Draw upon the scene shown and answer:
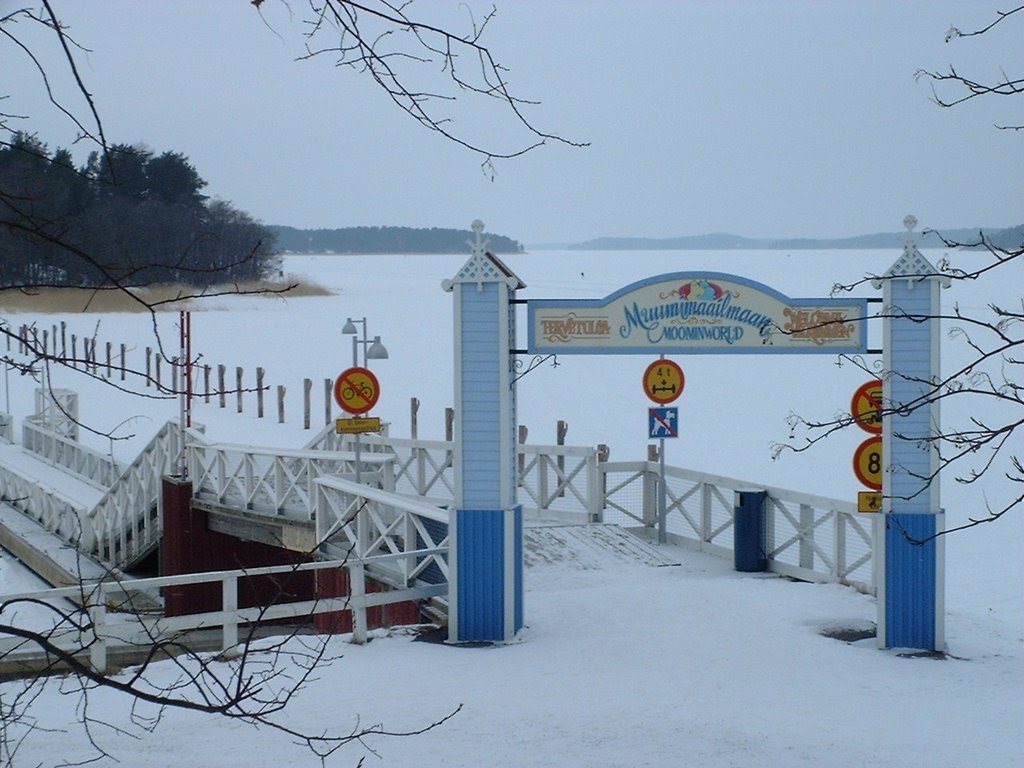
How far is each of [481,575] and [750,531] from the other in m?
4.96

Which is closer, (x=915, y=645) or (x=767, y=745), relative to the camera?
(x=767, y=745)

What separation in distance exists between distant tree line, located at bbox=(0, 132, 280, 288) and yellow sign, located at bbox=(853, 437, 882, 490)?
18.8ft

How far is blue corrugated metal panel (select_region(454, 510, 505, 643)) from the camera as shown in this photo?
1246 cm

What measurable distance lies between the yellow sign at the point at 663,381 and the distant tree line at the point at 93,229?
5154 millimetres

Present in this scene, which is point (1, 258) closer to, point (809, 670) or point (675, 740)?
point (675, 740)

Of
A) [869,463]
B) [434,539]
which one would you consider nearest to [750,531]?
[869,463]

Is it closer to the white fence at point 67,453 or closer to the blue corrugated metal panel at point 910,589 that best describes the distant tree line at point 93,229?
the white fence at point 67,453

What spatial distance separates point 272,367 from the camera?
55.2 meters

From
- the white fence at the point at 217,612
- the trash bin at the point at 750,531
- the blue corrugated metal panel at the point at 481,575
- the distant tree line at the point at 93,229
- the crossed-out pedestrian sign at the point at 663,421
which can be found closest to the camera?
the distant tree line at the point at 93,229

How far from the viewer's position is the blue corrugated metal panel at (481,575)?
1246 cm

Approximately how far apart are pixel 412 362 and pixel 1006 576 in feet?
124

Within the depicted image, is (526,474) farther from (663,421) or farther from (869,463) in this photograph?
(869,463)

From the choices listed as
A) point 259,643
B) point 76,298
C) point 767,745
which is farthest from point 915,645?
point 76,298

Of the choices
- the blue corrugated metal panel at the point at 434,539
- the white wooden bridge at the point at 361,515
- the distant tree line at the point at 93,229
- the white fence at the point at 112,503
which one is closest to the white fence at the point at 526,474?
the white wooden bridge at the point at 361,515
